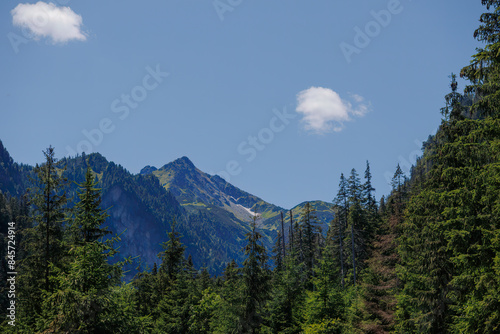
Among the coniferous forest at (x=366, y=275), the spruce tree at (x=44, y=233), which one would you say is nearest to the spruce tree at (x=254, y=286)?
the coniferous forest at (x=366, y=275)

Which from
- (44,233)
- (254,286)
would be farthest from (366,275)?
(44,233)

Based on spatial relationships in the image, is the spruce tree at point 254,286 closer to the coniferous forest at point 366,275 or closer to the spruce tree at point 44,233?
the coniferous forest at point 366,275

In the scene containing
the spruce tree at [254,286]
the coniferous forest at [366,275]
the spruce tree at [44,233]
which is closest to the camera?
the coniferous forest at [366,275]

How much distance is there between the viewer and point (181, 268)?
36094mm

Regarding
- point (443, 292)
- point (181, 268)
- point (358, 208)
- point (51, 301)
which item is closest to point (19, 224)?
point (181, 268)

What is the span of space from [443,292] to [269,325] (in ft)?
50.0

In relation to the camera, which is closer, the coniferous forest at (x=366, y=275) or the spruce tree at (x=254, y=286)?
the coniferous forest at (x=366, y=275)

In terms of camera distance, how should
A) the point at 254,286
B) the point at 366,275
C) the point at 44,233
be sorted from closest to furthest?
the point at 44,233
the point at 254,286
the point at 366,275

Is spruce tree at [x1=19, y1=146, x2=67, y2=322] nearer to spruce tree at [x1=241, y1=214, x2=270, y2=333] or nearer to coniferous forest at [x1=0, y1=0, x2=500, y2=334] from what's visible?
coniferous forest at [x1=0, y1=0, x2=500, y2=334]

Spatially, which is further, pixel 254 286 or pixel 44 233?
pixel 254 286

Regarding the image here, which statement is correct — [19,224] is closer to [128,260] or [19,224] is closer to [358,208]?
[358,208]

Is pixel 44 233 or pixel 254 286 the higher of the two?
pixel 44 233

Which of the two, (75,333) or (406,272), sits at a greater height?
(406,272)

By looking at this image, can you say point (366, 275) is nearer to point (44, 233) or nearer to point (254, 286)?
point (254, 286)
